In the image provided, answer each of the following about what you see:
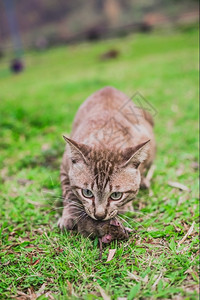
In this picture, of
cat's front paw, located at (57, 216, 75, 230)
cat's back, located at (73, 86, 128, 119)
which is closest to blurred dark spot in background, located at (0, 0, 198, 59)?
cat's back, located at (73, 86, 128, 119)

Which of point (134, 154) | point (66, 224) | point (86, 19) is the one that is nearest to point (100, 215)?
point (66, 224)

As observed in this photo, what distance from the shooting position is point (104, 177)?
232 centimetres

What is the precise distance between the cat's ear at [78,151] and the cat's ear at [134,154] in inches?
12.4

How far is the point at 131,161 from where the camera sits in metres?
2.40

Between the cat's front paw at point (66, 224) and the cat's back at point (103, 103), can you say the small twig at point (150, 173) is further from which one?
the cat's front paw at point (66, 224)

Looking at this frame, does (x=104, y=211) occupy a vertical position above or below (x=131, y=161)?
below

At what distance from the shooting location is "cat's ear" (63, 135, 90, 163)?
2.35 meters

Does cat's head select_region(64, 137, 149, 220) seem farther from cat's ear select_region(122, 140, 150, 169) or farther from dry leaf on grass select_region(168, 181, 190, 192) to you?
dry leaf on grass select_region(168, 181, 190, 192)

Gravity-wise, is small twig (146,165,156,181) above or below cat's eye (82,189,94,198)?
below

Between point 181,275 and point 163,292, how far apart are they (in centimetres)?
22

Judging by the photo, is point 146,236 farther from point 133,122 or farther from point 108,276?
point 133,122

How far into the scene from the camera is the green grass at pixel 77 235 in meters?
2.06

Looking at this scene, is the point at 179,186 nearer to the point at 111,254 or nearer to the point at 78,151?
the point at 111,254

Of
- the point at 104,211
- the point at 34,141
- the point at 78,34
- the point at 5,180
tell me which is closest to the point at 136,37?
the point at 78,34
